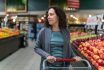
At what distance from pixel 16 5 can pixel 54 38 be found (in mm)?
21507

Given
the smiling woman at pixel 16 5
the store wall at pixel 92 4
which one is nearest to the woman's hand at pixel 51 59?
the store wall at pixel 92 4

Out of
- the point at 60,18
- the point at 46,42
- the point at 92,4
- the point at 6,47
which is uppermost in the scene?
the point at 92,4

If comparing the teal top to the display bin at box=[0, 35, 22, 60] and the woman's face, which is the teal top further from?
the display bin at box=[0, 35, 22, 60]

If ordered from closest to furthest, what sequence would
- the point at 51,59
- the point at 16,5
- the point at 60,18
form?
the point at 51,59 < the point at 60,18 < the point at 16,5

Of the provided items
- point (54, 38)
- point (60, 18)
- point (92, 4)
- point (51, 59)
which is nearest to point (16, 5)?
point (92, 4)

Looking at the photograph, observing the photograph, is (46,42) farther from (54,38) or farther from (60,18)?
(60,18)

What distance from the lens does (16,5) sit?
969 inches

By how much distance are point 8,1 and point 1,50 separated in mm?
14357

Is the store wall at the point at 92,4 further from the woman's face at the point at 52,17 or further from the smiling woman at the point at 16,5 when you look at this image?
the woman's face at the point at 52,17

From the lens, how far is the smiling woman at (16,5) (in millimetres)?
24328

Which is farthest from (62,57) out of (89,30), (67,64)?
→ (89,30)

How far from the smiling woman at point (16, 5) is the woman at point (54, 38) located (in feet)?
68.6

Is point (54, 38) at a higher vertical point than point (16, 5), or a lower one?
lower

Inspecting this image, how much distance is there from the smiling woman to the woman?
2090 centimetres
